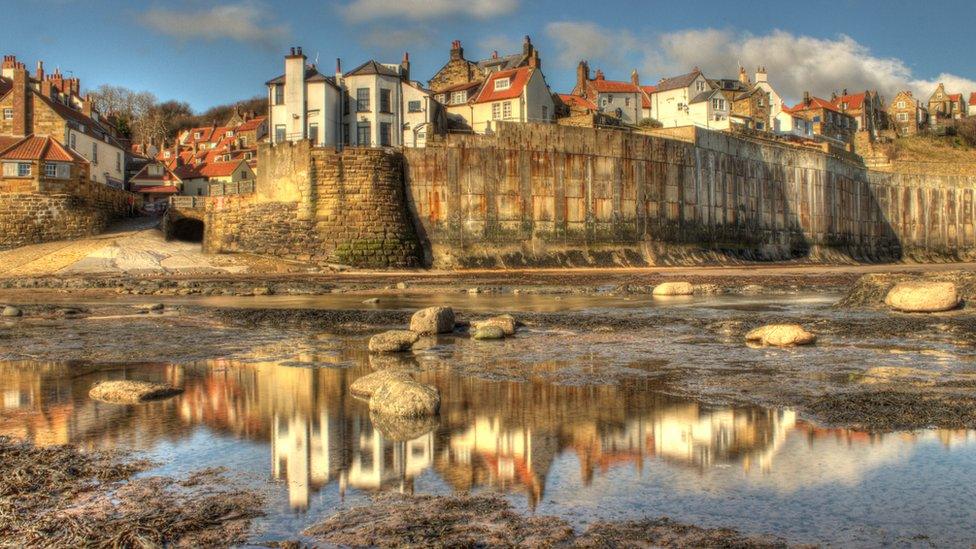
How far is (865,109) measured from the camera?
385ft

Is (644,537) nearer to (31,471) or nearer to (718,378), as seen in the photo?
(31,471)

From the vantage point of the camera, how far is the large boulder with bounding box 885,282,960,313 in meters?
18.2

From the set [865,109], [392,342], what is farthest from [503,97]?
[865,109]

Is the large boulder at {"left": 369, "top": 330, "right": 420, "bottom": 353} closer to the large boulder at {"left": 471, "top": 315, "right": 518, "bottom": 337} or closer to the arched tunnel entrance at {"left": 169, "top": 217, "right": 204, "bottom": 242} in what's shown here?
the large boulder at {"left": 471, "top": 315, "right": 518, "bottom": 337}

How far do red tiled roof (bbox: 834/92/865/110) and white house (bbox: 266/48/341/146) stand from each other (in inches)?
3399

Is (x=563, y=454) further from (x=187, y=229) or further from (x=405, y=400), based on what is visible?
(x=187, y=229)

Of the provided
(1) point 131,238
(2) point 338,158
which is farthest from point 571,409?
(1) point 131,238

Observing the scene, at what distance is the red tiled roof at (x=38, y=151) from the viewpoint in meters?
50.0

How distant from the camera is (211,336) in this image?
52.9ft

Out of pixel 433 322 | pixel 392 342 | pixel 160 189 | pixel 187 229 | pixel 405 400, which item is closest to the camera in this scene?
pixel 405 400

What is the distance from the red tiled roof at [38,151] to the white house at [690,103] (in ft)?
174

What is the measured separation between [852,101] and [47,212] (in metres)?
108

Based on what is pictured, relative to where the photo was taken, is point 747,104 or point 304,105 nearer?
point 304,105

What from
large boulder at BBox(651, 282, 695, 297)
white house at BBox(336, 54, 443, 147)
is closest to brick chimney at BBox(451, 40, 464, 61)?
white house at BBox(336, 54, 443, 147)
